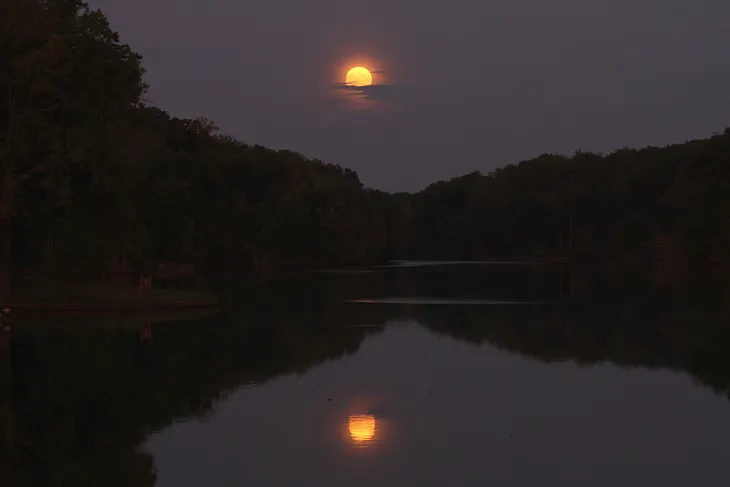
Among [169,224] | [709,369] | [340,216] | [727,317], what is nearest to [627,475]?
[709,369]

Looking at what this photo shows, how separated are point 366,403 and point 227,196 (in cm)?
7645

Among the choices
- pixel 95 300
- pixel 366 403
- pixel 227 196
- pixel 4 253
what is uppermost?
pixel 227 196

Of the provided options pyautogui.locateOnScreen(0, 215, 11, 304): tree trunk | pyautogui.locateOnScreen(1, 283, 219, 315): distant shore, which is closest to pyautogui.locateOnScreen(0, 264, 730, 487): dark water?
pyautogui.locateOnScreen(1, 283, 219, 315): distant shore

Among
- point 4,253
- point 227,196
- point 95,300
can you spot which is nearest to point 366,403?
point 95,300

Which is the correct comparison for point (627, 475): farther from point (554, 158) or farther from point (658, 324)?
point (554, 158)

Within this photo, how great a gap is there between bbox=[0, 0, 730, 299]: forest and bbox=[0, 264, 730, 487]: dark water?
774cm

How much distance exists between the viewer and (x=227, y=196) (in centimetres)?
9038

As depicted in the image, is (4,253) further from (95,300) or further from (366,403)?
(366,403)

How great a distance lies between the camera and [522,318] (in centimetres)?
3145

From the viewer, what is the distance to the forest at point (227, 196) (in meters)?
33.2

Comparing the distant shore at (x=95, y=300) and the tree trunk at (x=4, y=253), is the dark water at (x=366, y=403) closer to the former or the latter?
the distant shore at (x=95, y=300)

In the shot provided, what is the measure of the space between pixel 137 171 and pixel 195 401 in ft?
81.1

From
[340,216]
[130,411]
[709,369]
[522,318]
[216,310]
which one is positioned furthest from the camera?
[340,216]

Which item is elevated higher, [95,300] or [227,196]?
[227,196]
